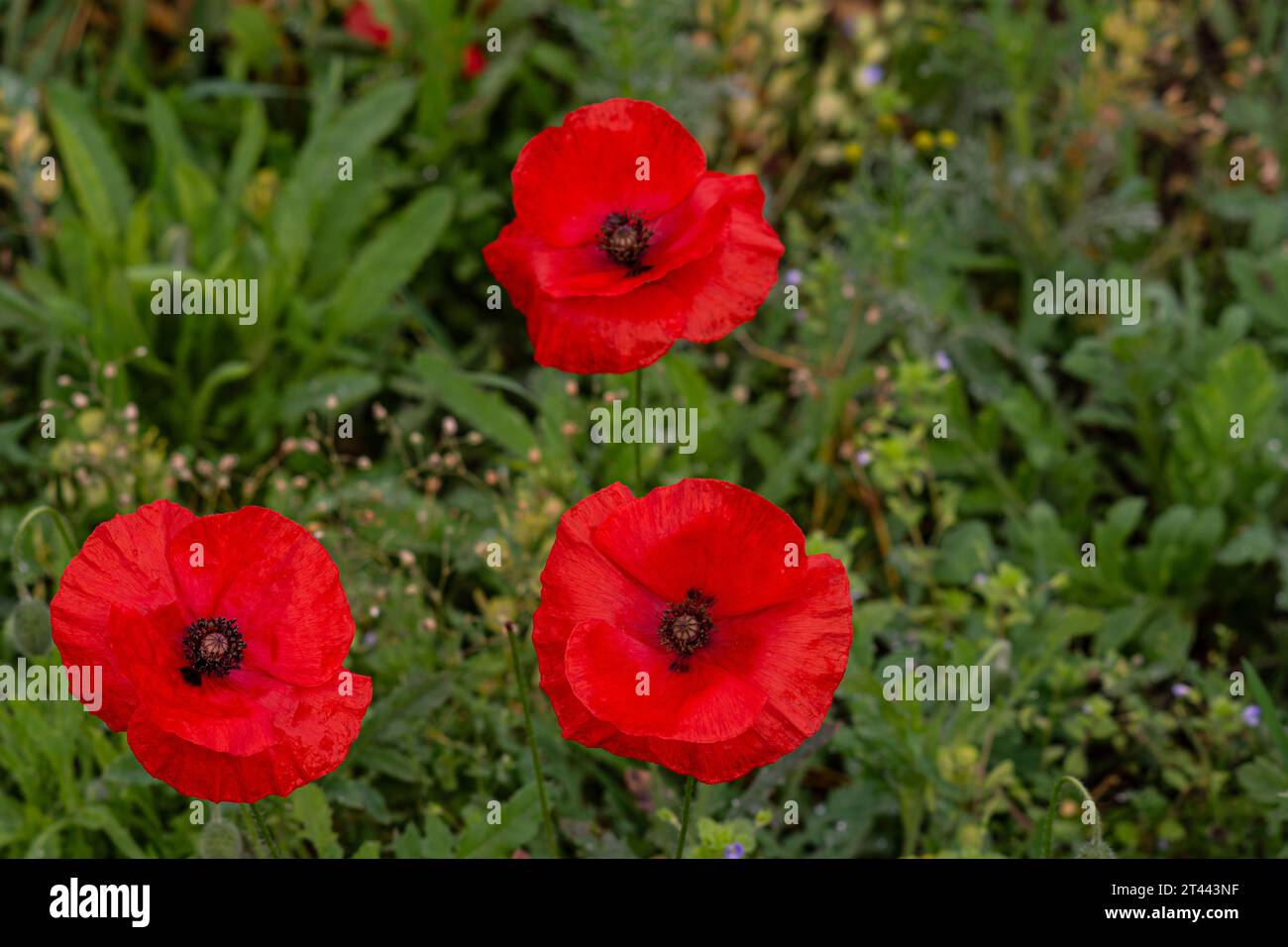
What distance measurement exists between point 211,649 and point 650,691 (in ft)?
1.53

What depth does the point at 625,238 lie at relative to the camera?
181 centimetres

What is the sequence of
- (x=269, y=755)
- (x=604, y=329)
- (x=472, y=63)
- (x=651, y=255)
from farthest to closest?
(x=472, y=63)
(x=651, y=255)
(x=604, y=329)
(x=269, y=755)

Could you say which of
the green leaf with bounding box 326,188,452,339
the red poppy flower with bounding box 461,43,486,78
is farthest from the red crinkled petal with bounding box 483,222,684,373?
the red poppy flower with bounding box 461,43,486,78

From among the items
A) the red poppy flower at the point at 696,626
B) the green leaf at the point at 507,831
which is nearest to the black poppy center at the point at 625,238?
the red poppy flower at the point at 696,626

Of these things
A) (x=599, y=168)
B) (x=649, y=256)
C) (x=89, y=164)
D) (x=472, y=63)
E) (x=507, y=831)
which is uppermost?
(x=472, y=63)

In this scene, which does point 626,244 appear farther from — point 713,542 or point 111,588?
point 111,588

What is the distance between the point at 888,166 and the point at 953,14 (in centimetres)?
66

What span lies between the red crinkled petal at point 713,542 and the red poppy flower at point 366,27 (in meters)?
2.33

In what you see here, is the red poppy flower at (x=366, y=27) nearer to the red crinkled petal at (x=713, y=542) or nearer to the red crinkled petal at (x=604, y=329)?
the red crinkled petal at (x=604, y=329)

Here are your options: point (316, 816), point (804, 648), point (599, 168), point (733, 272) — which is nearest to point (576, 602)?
point (804, 648)

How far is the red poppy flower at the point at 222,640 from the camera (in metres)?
1.46

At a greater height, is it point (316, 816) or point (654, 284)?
point (654, 284)

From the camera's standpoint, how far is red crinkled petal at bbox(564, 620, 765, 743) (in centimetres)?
145
